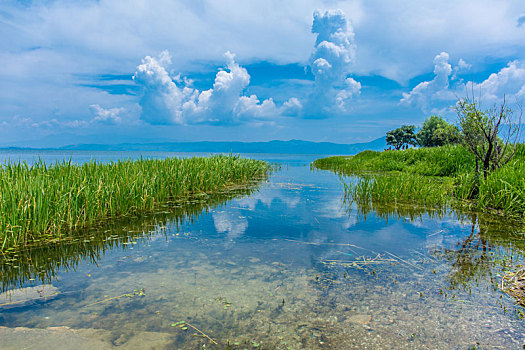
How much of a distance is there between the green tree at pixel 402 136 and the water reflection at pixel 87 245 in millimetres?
80969

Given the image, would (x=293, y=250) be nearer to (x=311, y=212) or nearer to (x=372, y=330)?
(x=372, y=330)

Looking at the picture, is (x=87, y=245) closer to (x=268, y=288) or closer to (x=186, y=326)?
(x=186, y=326)

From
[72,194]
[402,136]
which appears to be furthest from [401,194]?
[402,136]

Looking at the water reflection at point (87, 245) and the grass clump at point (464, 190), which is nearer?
the water reflection at point (87, 245)

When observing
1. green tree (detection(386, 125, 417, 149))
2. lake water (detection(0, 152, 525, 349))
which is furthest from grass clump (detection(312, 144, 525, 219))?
green tree (detection(386, 125, 417, 149))

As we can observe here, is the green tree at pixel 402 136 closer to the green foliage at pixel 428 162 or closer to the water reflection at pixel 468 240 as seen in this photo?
the green foliage at pixel 428 162

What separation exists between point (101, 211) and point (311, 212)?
6.73 m

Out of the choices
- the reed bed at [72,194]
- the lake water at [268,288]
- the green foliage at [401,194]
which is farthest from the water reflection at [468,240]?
the reed bed at [72,194]

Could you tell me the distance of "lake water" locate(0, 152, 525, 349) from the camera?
3.29 m

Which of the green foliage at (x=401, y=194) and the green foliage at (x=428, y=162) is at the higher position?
the green foliage at (x=428, y=162)

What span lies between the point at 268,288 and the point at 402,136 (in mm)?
85106

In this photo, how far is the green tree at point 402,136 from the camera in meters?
78.0

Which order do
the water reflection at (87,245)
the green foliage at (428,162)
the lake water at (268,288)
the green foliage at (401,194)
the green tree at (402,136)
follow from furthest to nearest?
the green tree at (402,136), the green foliage at (428,162), the green foliage at (401,194), the water reflection at (87,245), the lake water at (268,288)

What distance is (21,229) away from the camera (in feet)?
19.3
